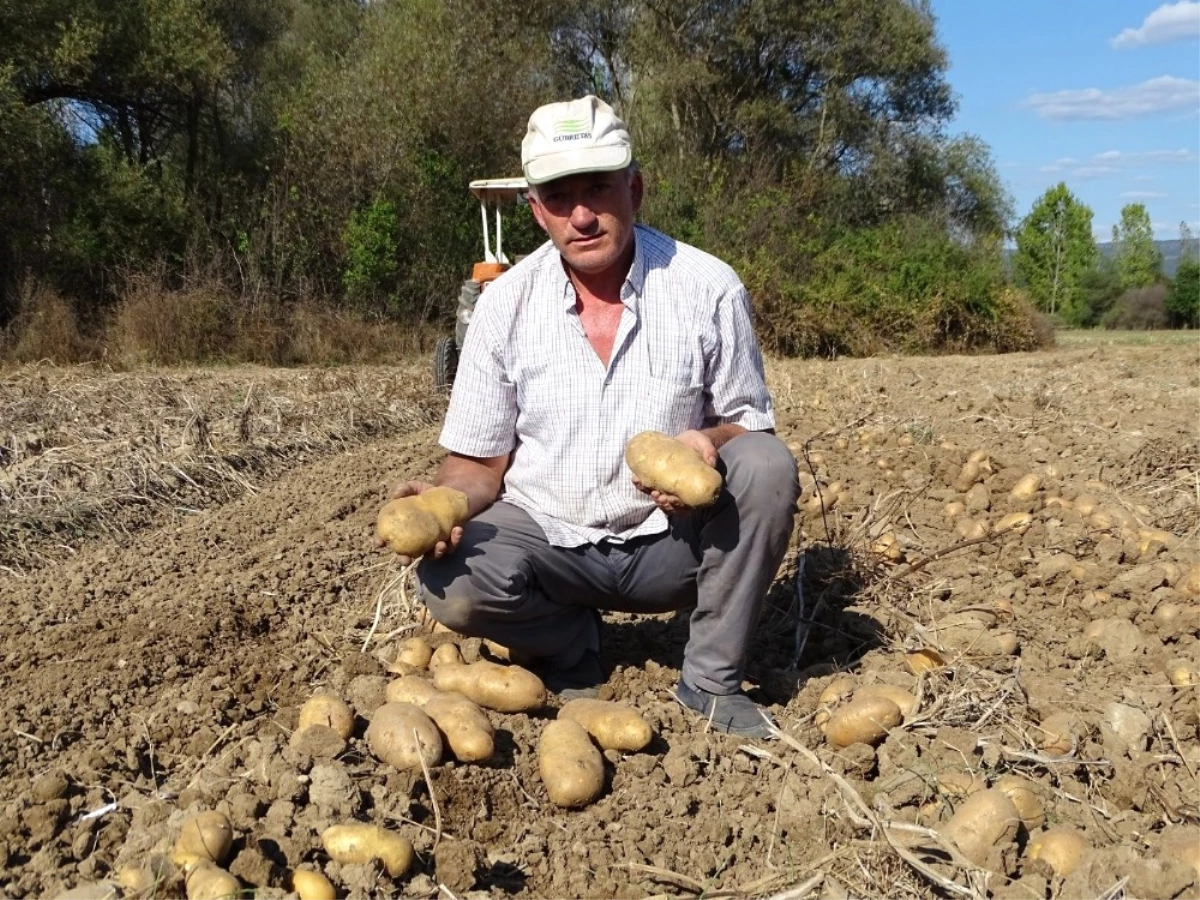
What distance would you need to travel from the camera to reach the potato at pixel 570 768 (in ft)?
7.39

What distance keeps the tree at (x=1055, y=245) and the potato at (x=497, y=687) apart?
3557 cm

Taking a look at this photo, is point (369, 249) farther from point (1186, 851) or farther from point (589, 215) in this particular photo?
point (1186, 851)

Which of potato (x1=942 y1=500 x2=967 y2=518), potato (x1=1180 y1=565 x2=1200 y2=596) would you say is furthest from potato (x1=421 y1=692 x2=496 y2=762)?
potato (x1=942 y1=500 x2=967 y2=518)

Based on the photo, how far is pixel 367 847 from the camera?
1.89m

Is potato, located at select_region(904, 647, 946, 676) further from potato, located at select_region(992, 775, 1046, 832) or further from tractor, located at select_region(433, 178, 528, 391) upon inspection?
tractor, located at select_region(433, 178, 528, 391)

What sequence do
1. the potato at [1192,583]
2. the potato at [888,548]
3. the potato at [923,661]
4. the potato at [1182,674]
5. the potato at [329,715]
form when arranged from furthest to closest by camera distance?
1. the potato at [888,548]
2. the potato at [1192,583]
3. the potato at [923,661]
4. the potato at [1182,674]
5. the potato at [329,715]

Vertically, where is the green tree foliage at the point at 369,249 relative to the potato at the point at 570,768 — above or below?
above

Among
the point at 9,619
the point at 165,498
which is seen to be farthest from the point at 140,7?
the point at 9,619

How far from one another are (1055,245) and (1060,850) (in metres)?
37.8

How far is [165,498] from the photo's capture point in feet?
16.4

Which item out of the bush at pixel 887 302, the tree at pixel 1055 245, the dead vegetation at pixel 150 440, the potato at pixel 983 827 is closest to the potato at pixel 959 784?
the potato at pixel 983 827

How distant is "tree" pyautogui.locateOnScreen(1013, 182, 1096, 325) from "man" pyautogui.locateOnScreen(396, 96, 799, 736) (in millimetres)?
35240

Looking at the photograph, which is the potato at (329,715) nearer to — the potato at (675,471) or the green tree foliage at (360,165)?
the potato at (675,471)

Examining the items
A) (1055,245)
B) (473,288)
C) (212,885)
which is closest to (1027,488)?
(212,885)
